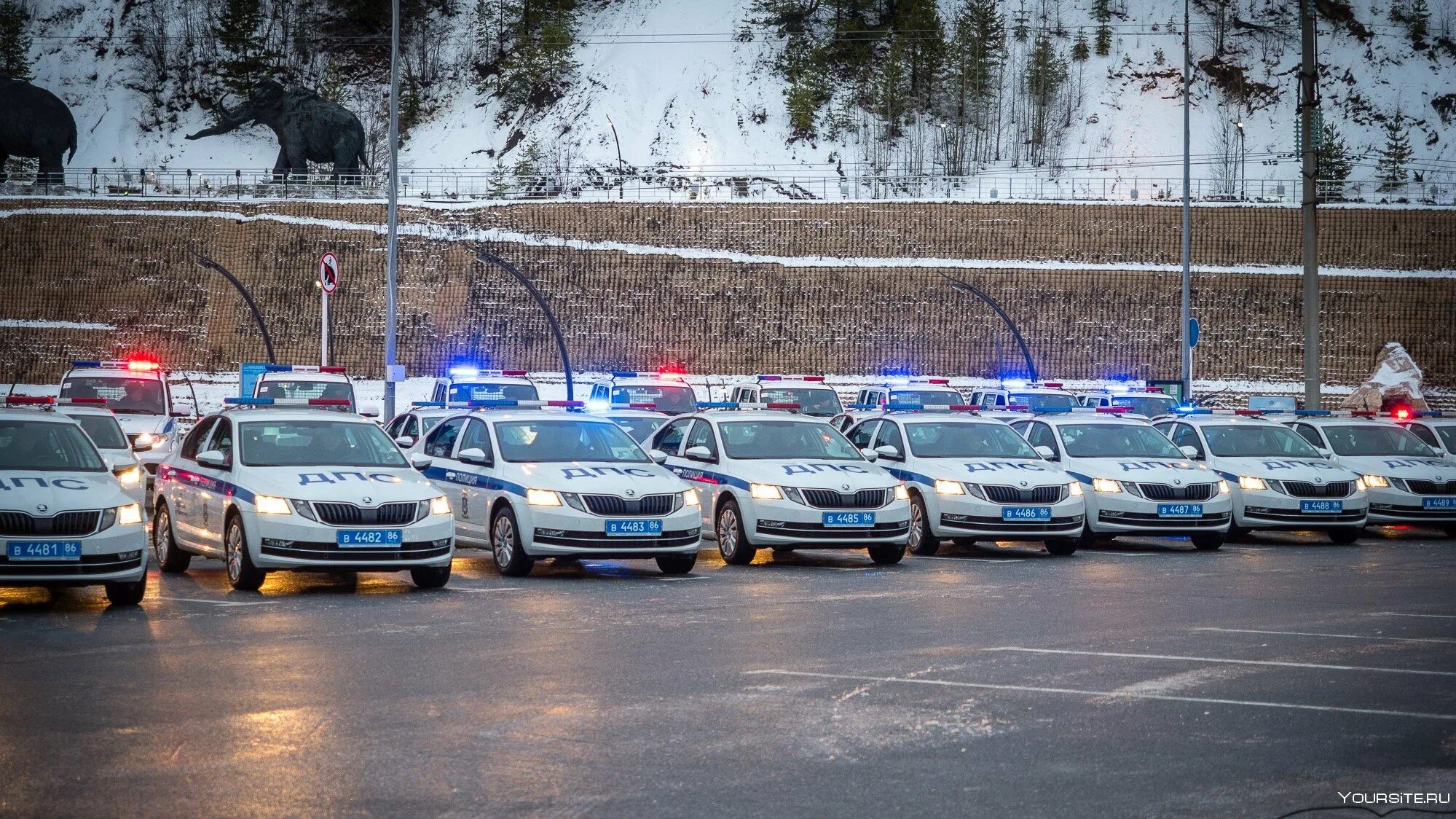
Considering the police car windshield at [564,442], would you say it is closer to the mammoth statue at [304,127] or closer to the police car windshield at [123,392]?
the police car windshield at [123,392]

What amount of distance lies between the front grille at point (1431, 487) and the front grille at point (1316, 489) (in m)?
1.70

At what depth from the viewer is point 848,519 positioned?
56.6 ft

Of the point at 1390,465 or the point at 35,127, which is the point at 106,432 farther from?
the point at 35,127

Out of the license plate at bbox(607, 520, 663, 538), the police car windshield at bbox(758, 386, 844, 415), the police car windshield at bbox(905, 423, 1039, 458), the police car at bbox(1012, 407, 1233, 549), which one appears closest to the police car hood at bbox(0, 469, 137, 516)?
the license plate at bbox(607, 520, 663, 538)

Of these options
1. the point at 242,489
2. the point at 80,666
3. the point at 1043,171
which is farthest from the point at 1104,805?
the point at 1043,171

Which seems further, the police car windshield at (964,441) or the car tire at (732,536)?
the police car windshield at (964,441)

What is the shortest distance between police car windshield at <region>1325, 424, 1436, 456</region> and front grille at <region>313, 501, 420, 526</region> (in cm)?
1415

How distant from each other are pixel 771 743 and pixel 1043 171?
96.1m

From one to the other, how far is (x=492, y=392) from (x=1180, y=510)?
955 cm

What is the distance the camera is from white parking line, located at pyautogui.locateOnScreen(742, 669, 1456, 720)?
866 cm

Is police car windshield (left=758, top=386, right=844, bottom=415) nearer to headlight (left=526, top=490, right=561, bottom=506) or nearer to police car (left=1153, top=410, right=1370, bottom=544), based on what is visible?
police car (left=1153, top=410, right=1370, bottom=544)

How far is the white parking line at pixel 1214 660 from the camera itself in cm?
1007

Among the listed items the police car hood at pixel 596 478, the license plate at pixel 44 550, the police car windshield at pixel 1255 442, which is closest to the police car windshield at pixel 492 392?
the police car hood at pixel 596 478

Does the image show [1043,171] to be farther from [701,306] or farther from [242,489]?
[242,489]
